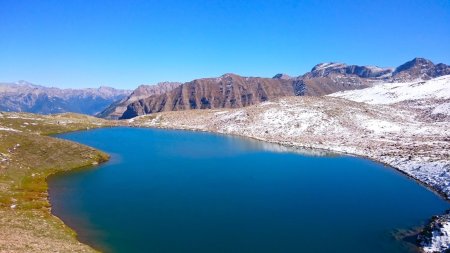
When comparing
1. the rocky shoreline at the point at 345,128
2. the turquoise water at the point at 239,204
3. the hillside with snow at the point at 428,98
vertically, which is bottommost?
the turquoise water at the point at 239,204

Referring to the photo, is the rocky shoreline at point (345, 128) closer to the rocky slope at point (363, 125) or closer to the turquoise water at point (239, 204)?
the rocky slope at point (363, 125)

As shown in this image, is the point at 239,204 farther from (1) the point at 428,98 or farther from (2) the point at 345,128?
(1) the point at 428,98

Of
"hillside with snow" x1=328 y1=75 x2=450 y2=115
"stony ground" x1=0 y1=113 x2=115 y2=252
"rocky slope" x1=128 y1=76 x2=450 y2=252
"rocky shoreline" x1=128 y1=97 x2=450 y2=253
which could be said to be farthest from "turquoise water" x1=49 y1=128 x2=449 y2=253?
A: "hillside with snow" x1=328 y1=75 x2=450 y2=115

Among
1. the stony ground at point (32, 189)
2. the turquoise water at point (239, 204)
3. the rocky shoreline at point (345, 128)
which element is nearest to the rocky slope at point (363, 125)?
the rocky shoreline at point (345, 128)

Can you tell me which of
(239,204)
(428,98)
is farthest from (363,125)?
(239,204)

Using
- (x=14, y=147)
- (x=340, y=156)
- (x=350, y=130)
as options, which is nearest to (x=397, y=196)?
(x=340, y=156)

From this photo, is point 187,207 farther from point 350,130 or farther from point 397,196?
point 350,130
